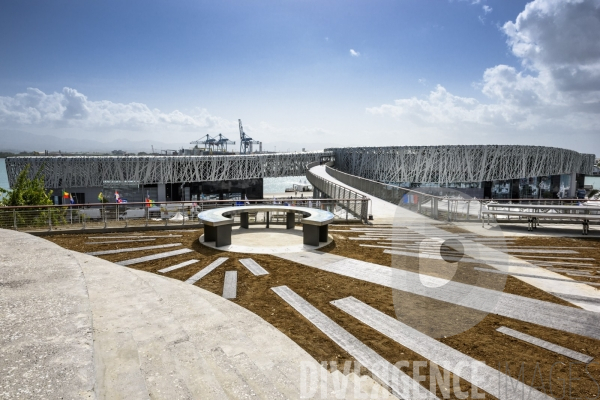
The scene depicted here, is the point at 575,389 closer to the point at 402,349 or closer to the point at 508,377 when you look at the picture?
the point at 508,377

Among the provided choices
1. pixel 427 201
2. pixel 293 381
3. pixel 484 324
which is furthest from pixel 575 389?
pixel 427 201

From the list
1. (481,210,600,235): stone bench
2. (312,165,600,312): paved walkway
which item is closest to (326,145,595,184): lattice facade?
(312,165,600,312): paved walkway

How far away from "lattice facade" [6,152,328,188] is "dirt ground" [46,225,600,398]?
58.5 metres

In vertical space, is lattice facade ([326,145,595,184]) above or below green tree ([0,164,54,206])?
above

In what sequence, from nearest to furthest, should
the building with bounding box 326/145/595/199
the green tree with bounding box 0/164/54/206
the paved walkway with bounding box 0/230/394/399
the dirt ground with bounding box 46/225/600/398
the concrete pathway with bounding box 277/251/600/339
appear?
the paved walkway with bounding box 0/230/394/399
the dirt ground with bounding box 46/225/600/398
the concrete pathway with bounding box 277/251/600/339
the green tree with bounding box 0/164/54/206
the building with bounding box 326/145/595/199

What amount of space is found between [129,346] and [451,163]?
2873 inches

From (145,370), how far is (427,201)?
592 inches

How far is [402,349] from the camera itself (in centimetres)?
471

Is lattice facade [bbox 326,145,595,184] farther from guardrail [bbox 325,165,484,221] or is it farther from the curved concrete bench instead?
the curved concrete bench

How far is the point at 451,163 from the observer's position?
68938 mm

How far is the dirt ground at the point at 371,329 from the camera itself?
13.6 ft

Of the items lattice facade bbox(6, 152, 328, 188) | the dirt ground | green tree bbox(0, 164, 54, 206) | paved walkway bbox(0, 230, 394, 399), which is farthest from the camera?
lattice facade bbox(6, 152, 328, 188)

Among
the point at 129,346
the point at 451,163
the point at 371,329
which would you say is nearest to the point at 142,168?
the point at 451,163

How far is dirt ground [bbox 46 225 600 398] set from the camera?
13.6 feet
